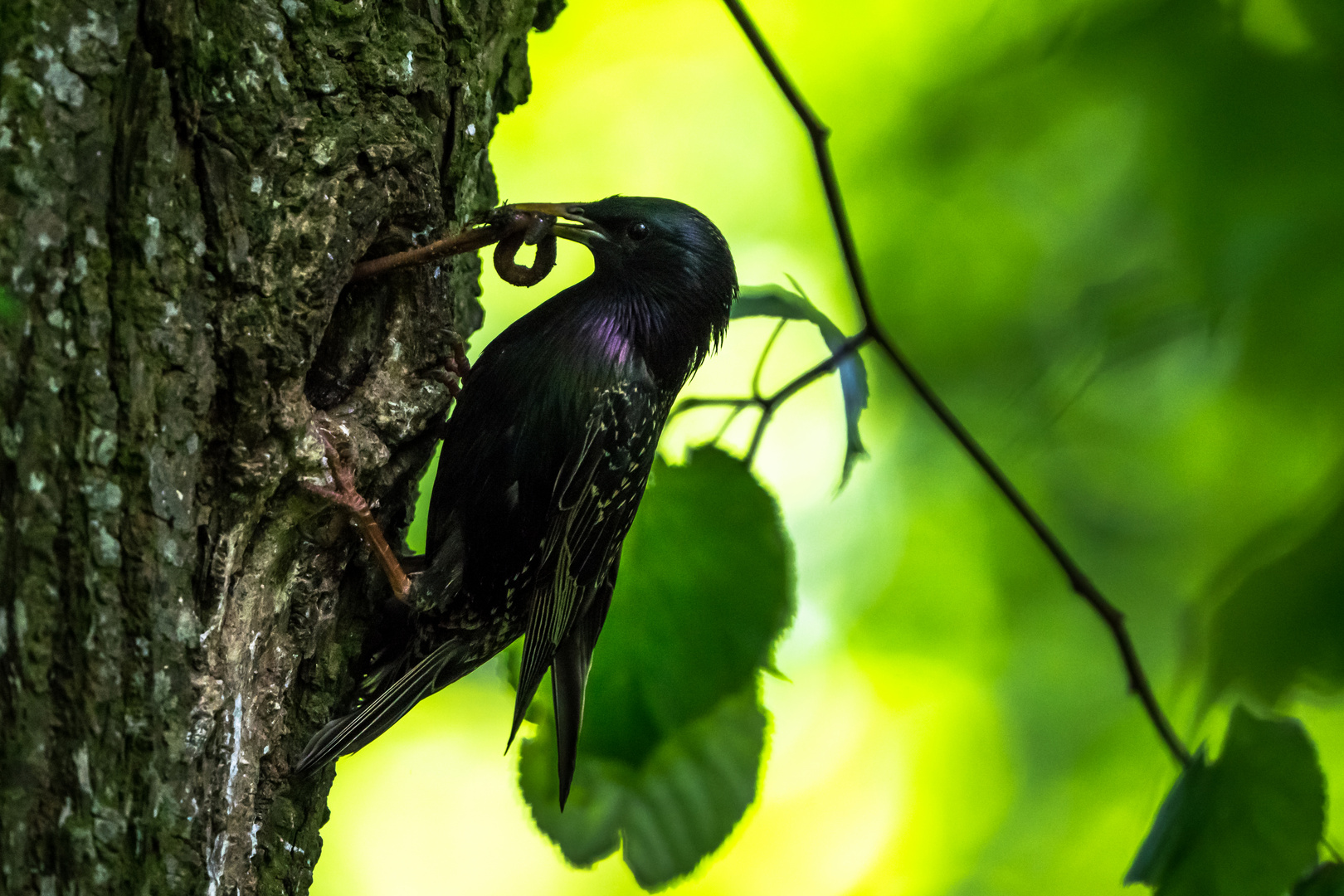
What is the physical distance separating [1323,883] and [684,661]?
1.36 meters

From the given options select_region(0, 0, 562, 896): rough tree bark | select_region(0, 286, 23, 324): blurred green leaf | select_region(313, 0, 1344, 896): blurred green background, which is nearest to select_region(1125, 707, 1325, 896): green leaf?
select_region(313, 0, 1344, 896): blurred green background

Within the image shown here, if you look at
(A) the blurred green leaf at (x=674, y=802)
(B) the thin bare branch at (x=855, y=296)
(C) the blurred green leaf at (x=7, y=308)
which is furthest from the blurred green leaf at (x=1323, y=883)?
(C) the blurred green leaf at (x=7, y=308)

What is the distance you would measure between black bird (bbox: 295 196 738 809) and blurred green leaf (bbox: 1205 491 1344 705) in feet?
4.04

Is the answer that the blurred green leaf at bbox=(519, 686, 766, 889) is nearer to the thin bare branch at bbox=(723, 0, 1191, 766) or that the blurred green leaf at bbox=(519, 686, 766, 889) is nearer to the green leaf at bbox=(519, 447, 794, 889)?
the green leaf at bbox=(519, 447, 794, 889)

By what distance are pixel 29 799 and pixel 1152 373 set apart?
13.4ft

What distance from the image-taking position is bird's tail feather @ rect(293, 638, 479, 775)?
193 cm

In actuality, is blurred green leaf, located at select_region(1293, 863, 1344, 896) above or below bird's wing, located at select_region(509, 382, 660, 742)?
below

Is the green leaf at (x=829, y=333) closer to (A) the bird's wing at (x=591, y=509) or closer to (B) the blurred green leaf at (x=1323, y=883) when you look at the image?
(A) the bird's wing at (x=591, y=509)

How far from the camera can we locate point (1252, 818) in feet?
6.51

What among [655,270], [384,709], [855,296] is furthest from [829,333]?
[384,709]

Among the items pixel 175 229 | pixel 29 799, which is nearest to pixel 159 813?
pixel 29 799

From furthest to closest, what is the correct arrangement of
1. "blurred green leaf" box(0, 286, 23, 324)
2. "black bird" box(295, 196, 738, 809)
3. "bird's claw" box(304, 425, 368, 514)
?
"black bird" box(295, 196, 738, 809) < "bird's claw" box(304, 425, 368, 514) < "blurred green leaf" box(0, 286, 23, 324)

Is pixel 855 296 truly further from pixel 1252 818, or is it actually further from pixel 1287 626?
pixel 1252 818

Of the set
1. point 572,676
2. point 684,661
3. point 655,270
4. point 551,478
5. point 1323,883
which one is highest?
point 655,270
